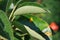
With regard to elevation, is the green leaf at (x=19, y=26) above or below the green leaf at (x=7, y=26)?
above

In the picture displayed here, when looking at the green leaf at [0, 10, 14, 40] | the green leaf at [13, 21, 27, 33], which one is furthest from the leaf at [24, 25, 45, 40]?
the green leaf at [0, 10, 14, 40]

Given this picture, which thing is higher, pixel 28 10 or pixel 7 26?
pixel 28 10

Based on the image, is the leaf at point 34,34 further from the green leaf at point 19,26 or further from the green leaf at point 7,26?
the green leaf at point 7,26

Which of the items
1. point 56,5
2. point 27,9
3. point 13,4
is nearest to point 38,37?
point 27,9

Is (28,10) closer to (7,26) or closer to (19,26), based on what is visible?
(19,26)

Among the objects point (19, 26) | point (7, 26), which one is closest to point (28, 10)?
point (19, 26)

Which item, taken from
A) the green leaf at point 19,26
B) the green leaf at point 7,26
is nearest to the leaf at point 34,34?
the green leaf at point 19,26

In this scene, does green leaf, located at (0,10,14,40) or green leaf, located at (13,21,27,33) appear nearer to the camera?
green leaf, located at (0,10,14,40)

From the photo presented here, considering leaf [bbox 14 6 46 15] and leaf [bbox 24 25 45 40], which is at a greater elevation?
leaf [bbox 14 6 46 15]

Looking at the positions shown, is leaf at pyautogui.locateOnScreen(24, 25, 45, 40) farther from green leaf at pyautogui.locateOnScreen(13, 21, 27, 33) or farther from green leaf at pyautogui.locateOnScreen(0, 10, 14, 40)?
green leaf at pyautogui.locateOnScreen(0, 10, 14, 40)

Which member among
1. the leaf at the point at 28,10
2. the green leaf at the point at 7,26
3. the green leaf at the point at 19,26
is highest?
the leaf at the point at 28,10

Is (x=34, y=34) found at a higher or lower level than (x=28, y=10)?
lower

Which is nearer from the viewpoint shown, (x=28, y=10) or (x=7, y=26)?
(x=7, y=26)
